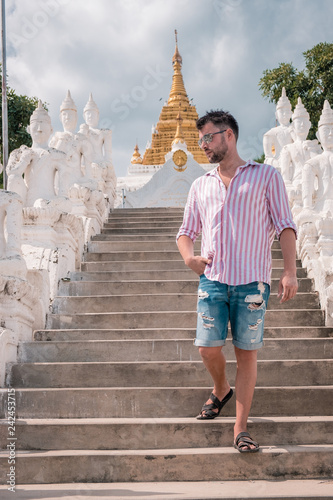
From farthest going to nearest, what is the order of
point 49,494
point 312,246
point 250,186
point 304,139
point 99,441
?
point 304,139
point 312,246
point 99,441
point 250,186
point 49,494

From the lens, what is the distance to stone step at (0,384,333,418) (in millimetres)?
3604

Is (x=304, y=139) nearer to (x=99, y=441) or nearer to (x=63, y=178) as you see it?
(x=63, y=178)

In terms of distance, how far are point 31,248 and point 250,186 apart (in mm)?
2996

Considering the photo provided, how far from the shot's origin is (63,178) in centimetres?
653

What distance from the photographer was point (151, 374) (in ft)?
12.9

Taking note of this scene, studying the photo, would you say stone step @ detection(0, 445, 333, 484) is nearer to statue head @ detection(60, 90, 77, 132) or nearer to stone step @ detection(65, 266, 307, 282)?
stone step @ detection(65, 266, 307, 282)

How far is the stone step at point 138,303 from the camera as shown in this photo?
16.9 ft

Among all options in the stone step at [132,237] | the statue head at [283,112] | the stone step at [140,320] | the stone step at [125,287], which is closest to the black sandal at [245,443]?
the stone step at [140,320]

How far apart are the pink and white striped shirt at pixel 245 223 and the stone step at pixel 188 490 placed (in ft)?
3.19

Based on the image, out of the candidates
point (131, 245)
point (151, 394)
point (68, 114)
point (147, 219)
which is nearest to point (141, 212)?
point (147, 219)

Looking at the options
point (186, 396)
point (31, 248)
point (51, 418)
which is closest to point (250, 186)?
point (186, 396)

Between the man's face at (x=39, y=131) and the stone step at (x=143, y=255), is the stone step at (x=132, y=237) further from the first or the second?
the man's face at (x=39, y=131)

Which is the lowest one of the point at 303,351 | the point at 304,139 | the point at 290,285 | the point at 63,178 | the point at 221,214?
the point at 303,351

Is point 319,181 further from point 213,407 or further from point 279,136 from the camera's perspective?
point 279,136
